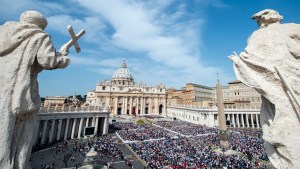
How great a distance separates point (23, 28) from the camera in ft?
10.4

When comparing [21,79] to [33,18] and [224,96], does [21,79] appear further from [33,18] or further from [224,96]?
[224,96]

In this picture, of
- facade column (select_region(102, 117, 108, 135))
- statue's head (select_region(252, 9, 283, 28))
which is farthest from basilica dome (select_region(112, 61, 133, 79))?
statue's head (select_region(252, 9, 283, 28))

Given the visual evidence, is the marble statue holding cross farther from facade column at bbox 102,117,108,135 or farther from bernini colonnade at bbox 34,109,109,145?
facade column at bbox 102,117,108,135

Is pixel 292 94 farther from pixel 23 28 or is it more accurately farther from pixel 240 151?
pixel 240 151

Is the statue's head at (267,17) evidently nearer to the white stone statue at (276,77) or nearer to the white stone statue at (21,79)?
the white stone statue at (276,77)

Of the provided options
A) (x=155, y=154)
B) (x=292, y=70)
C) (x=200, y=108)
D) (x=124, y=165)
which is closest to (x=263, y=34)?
(x=292, y=70)

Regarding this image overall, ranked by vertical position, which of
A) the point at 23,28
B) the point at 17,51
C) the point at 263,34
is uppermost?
the point at 263,34

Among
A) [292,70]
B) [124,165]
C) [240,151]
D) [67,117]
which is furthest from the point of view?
[67,117]

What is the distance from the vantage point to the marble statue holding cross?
2.80 metres

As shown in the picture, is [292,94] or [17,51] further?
[292,94]

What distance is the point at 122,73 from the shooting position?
11144 centimetres

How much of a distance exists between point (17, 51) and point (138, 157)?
20.1 meters

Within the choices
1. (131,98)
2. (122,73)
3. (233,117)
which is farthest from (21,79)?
(122,73)

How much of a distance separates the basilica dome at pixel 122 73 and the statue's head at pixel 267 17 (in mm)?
105343
